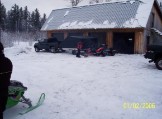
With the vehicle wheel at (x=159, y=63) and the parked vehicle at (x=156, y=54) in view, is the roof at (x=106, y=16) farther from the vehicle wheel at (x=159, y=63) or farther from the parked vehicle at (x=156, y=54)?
the vehicle wheel at (x=159, y=63)

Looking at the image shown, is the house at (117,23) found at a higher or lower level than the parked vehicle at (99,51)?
higher

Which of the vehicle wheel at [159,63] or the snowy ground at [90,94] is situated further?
the vehicle wheel at [159,63]

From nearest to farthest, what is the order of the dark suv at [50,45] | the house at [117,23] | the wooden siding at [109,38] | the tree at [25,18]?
the house at [117,23]
the dark suv at [50,45]
the wooden siding at [109,38]
the tree at [25,18]

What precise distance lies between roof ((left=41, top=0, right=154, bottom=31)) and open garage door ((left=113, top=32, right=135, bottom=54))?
1189 millimetres

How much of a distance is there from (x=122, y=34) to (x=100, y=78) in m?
14.2

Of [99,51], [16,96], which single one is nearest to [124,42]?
[99,51]

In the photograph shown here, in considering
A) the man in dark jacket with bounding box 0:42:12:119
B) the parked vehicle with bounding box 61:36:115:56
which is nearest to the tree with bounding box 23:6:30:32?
the parked vehicle with bounding box 61:36:115:56

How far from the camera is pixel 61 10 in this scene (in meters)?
31.2

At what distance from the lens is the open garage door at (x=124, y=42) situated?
74.9 ft

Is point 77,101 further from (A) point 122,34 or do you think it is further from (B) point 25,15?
(B) point 25,15

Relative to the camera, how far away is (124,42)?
23.2 meters
